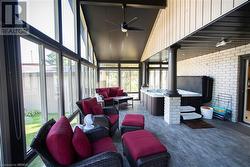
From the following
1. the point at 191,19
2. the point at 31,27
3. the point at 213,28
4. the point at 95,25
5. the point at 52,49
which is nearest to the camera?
the point at 31,27

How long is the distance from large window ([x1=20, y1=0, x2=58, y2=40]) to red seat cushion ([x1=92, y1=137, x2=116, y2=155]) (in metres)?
1.86

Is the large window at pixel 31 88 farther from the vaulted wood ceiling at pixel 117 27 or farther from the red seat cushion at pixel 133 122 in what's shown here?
the vaulted wood ceiling at pixel 117 27

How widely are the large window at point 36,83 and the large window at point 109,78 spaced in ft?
21.3

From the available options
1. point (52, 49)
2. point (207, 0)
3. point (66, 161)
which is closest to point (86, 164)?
point (66, 161)

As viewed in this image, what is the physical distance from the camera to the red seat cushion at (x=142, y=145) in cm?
202

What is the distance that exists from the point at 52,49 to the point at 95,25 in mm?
4189

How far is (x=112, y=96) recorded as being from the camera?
299 inches

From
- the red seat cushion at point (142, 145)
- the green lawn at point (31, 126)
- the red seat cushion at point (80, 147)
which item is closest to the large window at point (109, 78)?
the red seat cushion at point (142, 145)

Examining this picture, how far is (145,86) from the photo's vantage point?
845 cm

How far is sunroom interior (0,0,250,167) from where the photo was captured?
148 cm

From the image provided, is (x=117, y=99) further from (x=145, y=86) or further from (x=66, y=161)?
(x=66, y=161)

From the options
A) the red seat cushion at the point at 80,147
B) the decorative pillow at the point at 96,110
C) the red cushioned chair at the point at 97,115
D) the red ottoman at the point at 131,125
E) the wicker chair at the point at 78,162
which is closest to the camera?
the wicker chair at the point at 78,162

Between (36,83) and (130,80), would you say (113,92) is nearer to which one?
(130,80)

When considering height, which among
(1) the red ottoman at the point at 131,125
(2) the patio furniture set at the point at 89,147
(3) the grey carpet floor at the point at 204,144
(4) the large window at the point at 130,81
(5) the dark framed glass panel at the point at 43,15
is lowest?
(3) the grey carpet floor at the point at 204,144
